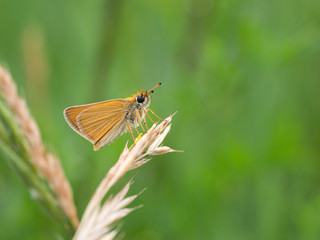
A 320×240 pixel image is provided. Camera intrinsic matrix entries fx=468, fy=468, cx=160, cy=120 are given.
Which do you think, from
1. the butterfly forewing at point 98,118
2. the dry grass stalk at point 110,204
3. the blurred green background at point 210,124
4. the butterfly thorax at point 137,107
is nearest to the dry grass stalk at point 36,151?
the dry grass stalk at point 110,204

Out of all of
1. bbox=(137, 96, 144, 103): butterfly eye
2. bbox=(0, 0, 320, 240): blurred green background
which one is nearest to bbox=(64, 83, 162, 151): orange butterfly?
bbox=(137, 96, 144, 103): butterfly eye

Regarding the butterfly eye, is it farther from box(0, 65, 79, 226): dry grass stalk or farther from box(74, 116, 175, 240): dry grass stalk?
→ box(74, 116, 175, 240): dry grass stalk

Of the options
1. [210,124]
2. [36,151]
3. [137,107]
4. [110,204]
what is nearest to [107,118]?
[137,107]

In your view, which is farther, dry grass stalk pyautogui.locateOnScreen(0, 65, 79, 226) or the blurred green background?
the blurred green background

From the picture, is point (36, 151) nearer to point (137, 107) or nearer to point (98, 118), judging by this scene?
point (98, 118)

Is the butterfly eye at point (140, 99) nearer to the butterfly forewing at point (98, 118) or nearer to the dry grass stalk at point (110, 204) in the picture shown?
the butterfly forewing at point (98, 118)

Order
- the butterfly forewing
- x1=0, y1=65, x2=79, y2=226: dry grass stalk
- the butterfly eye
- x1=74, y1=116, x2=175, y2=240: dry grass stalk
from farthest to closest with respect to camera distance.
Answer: the butterfly eye, the butterfly forewing, x1=0, y1=65, x2=79, y2=226: dry grass stalk, x1=74, y1=116, x2=175, y2=240: dry grass stalk

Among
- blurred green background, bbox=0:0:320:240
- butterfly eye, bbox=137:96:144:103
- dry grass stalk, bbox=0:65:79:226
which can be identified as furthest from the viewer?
blurred green background, bbox=0:0:320:240

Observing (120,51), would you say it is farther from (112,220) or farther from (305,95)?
(112,220)
